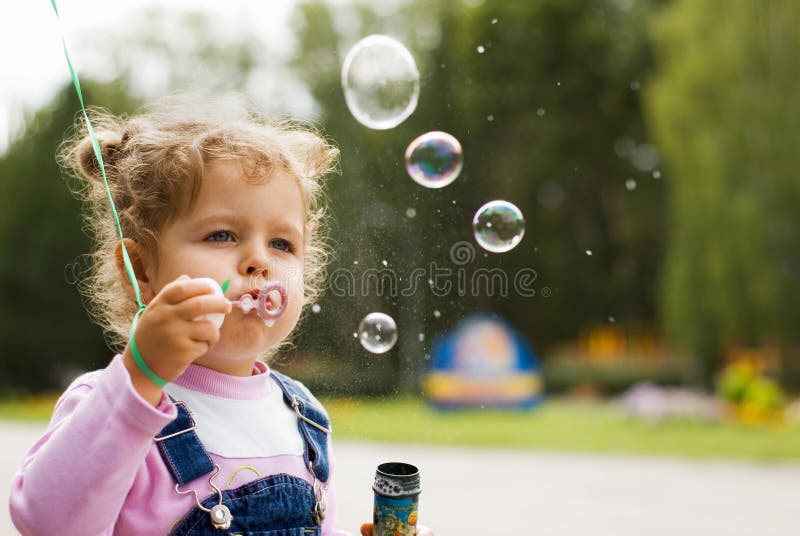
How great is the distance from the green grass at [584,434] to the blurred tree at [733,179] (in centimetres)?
156

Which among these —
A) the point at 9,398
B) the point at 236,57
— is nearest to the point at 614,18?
the point at 236,57

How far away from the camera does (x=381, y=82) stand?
219 cm

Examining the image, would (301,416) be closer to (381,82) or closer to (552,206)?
(381,82)

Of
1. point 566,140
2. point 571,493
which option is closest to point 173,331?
point 571,493

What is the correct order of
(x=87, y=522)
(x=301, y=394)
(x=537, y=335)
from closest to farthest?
1. (x=87, y=522)
2. (x=301, y=394)
3. (x=537, y=335)

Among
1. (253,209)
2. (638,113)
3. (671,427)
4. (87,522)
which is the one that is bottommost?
(87,522)

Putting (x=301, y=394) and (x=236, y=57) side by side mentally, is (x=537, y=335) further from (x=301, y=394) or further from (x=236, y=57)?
(x=301, y=394)

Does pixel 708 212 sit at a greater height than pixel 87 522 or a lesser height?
greater

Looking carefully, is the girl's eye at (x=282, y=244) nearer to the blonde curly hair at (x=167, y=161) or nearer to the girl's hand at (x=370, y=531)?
the blonde curly hair at (x=167, y=161)

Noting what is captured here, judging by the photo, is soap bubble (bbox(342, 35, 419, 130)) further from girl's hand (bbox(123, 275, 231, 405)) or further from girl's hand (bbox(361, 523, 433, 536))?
girl's hand (bbox(123, 275, 231, 405))

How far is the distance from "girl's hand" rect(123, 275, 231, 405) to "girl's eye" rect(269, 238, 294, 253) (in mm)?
280

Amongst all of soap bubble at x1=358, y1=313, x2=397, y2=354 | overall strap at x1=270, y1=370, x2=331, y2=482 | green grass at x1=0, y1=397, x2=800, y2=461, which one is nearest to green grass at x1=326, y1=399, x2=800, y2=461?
green grass at x1=0, y1=397, x2=800, y2=461

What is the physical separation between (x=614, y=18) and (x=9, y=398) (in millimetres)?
9823

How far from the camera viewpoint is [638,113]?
41.8ft
